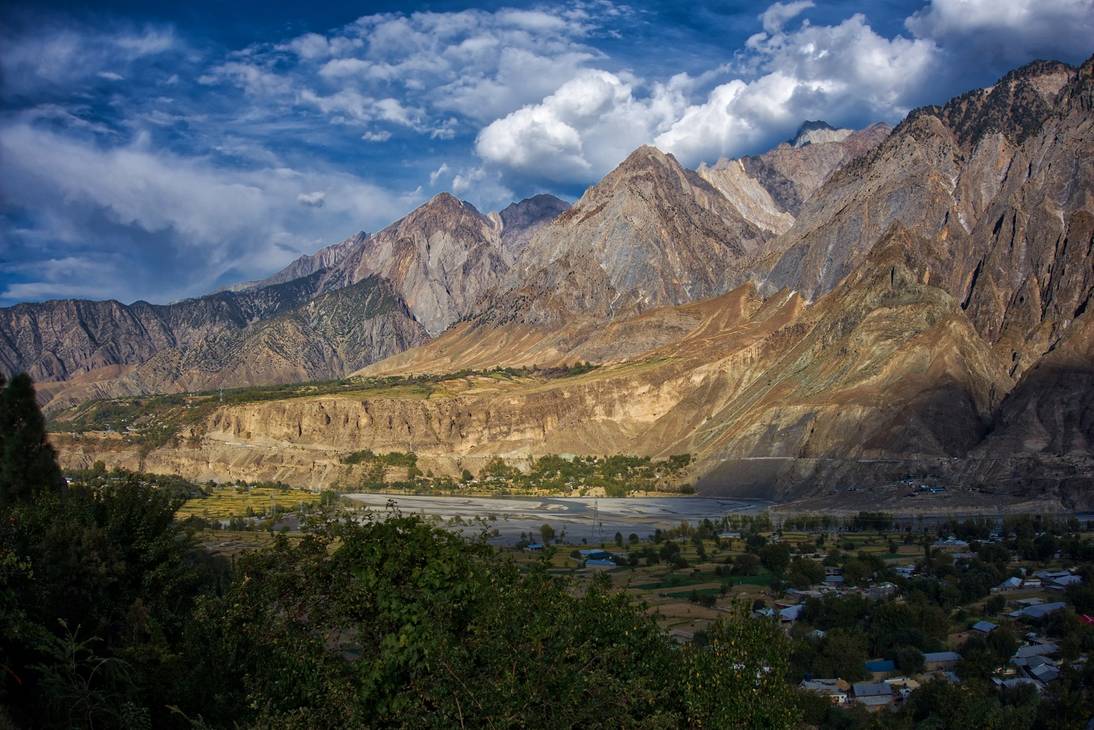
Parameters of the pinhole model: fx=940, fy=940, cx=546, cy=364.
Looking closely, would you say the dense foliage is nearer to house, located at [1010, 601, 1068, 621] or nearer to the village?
the village

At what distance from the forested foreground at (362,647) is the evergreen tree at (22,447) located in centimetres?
1151

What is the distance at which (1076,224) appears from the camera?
458 feet

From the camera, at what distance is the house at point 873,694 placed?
40.8 meters

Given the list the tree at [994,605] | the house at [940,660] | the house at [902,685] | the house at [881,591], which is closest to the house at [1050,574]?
the tree at [994,605]

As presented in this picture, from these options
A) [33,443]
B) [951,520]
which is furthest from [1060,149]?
[33,443]

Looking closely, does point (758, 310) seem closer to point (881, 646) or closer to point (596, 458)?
point (596, 458)

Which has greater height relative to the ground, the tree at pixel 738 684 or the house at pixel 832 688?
the tree at pixel 738 684

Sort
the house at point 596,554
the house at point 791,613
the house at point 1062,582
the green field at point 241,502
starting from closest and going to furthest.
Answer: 1. the house at point 791,613
2. the house at point 1062,582
3. the house at point 596,554
4. the green field at point 241,502

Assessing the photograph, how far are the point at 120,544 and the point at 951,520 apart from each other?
87147 mm

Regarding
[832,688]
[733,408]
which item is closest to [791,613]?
[832,688]

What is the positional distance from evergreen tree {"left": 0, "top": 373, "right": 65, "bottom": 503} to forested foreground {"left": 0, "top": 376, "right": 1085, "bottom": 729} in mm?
11511

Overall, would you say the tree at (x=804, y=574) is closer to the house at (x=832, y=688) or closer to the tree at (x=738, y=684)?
the house at (x=832, y=688)

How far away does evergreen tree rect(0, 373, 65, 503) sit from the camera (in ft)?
115

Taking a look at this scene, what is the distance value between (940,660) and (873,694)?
7.35m
